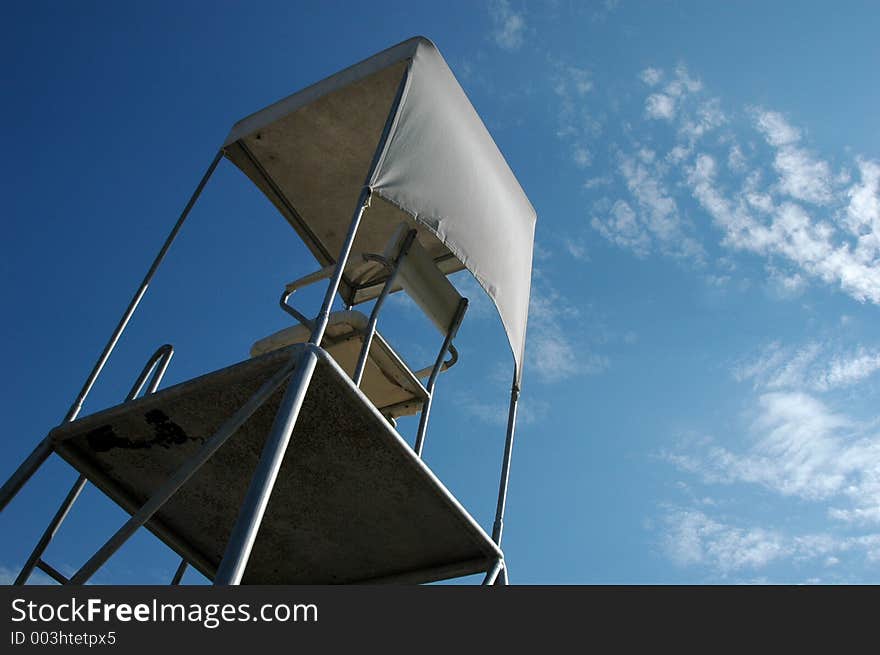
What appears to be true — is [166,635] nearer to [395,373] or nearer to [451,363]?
[395,373]

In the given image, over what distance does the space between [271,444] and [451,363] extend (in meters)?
2.31

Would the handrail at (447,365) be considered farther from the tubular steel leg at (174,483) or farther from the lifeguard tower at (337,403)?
the tubular steel leg at (174,483)

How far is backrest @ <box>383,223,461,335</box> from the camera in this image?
4.28 metres

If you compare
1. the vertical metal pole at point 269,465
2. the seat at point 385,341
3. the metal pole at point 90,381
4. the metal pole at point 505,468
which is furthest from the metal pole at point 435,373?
the metal pole at point 90,381

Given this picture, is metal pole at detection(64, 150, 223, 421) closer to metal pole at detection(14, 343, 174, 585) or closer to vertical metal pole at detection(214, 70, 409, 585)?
metal pole at detection(14, 343, 174, 585)

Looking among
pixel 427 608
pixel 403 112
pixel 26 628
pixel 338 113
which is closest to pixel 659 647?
pixel 427 608

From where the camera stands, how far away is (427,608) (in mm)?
1980

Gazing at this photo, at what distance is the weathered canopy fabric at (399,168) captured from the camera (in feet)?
13.4

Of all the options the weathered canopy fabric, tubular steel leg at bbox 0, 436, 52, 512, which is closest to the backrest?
the weathered canopy fabric

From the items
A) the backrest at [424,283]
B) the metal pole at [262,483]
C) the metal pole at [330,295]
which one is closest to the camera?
the metal pole at [262,483]

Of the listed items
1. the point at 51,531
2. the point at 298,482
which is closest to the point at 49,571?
the point at 51,531

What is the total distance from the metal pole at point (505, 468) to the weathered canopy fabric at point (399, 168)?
0.88ft

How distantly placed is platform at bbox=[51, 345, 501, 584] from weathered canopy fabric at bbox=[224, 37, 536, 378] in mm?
1172

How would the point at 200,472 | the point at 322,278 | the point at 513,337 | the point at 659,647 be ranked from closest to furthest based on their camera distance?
the point at 659,647
the point at 200,472
the point at 513,337
the point at 322,278
